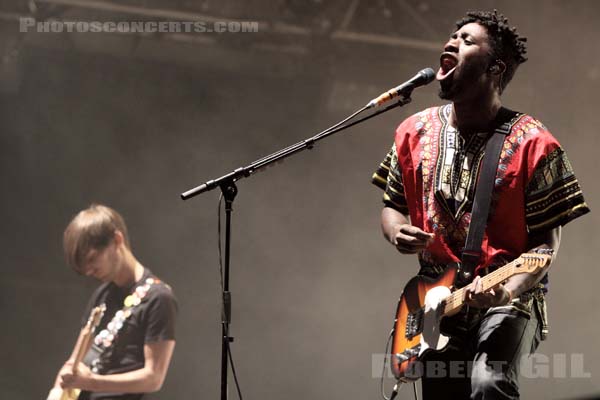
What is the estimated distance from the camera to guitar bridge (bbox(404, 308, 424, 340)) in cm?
295

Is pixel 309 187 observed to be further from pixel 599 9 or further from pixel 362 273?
pixel 599 9

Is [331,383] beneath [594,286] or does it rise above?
beneath

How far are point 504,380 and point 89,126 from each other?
13.5 feet

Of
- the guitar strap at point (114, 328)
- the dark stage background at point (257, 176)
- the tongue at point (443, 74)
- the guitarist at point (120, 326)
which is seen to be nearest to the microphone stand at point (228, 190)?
the tongue at point (443, 74)

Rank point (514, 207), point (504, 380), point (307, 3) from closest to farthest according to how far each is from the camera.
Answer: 1. point (504, 380)
2. point (514, 207)
3. point (307, 3)

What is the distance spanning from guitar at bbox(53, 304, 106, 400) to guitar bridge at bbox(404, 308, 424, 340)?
2.47m

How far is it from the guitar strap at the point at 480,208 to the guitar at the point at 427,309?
2.1 inches

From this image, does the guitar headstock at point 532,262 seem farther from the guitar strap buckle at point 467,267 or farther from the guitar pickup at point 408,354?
the guitar pickup at point 408,354

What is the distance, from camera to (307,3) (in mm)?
5875

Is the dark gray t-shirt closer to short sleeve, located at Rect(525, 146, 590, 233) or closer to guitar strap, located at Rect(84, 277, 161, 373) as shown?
guitar strap, located at Rect(84, 277, 161, 373)

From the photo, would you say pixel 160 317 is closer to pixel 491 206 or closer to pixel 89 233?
pixel 89 233

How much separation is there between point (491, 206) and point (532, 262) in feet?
1.09

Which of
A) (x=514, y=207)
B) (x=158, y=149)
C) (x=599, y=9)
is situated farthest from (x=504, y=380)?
(x=599, y=9)

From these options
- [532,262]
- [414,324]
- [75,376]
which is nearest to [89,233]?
[75,376]
